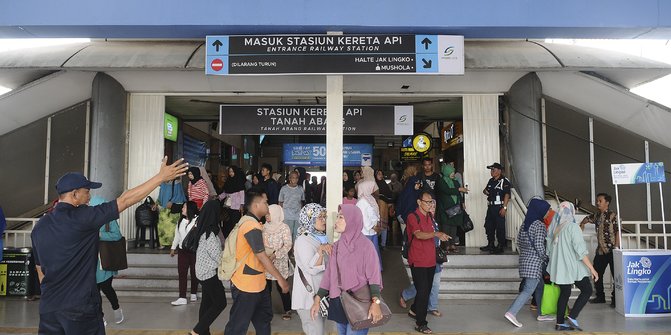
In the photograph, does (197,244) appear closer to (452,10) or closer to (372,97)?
(452,10)

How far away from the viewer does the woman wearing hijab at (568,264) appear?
5594mm

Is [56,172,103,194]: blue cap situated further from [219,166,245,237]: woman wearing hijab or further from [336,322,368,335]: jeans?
[219,166,245,237]: woman wearing hijab

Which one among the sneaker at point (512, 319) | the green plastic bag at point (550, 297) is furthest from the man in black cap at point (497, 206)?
the sneaker at point (512, 319)

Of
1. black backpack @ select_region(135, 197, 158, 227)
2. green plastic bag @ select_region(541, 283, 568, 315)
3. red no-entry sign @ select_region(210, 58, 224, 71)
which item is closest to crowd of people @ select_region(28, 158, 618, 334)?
green plastic bag @ select_region(541, 283, 568, 315)

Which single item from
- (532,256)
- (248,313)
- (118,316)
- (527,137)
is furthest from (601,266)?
(118,316)

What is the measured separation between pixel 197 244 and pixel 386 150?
1480cm

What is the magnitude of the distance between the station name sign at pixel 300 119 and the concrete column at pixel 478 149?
3.87 feet

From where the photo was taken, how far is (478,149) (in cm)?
943

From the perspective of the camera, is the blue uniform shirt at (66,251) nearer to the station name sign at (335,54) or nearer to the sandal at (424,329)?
the station name sign at (335,54)

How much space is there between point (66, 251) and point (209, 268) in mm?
1936

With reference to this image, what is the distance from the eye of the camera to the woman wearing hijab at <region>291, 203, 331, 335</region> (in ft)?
13.3

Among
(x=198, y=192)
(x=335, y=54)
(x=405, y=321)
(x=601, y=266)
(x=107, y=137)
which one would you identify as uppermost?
(x=335, y=54)

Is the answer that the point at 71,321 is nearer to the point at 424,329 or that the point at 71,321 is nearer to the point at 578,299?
the point at 424,329

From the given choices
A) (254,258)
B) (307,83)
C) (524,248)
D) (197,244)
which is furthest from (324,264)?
(307,83)
